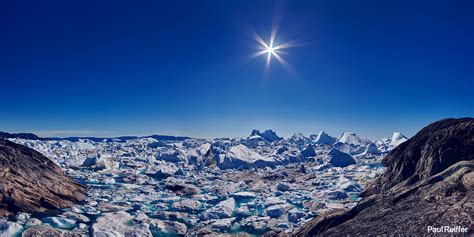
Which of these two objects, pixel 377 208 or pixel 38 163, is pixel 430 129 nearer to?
pixel 377 208

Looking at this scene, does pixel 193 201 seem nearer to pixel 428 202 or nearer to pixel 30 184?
pixel 30 184

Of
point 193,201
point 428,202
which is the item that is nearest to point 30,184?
point 193,201

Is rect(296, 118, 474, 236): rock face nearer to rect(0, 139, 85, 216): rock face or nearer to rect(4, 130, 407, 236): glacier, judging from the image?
rect(4, 130, 407, 236): glacier

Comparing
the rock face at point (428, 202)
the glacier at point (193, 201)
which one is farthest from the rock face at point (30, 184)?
the rock face at point (428, 202)

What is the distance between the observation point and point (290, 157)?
189750mm

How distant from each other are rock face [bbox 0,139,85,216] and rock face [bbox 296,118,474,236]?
5157 centimetres

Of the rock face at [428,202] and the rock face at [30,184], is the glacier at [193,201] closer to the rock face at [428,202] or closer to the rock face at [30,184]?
the rock face at [30,184]

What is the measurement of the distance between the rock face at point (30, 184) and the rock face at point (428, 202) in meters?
51.6

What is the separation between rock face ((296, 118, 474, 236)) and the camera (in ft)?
82.2

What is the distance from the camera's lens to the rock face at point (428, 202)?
25062 mm

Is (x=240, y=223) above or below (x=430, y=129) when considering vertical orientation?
below

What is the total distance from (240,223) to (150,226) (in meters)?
16.2

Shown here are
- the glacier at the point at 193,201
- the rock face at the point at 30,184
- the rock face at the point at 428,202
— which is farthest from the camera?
the rock face at the point at 30,184

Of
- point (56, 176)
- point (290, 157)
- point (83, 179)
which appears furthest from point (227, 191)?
point (290, 157)
